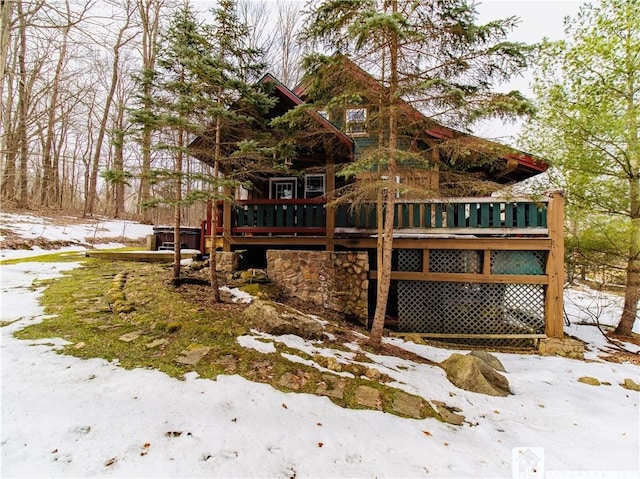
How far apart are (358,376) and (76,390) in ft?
9.97

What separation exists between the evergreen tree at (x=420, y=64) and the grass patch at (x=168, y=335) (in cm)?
203

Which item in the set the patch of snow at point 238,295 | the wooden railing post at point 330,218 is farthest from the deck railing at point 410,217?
the patch of snow at point 238,295

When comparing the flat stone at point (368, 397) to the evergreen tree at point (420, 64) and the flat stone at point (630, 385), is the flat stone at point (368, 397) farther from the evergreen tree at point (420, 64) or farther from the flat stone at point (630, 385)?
the flat stone at point (630, 385)

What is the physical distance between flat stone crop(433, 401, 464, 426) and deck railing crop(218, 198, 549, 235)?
396 centimetres

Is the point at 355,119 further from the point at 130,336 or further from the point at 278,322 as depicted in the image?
the point at 130,336

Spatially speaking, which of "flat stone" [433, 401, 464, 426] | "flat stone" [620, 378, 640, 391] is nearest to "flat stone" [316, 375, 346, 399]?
"flat stone" [433, 401, 464, 426]

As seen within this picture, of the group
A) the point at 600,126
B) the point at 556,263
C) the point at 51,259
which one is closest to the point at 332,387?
the point at 556,263

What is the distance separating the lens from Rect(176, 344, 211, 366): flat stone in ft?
11.4

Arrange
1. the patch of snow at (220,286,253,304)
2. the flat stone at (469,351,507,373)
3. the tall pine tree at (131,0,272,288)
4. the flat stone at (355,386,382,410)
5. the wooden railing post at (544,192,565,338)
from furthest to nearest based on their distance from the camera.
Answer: the wooden railing post at (544,192,565,338)
the patch of snow at (220,286,253,304)
the flat stone at (469,351,507,373)
the tall pine tree at (131,0,272,288)
the flat stone at (355,386,382,410)

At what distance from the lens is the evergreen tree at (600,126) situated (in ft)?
22.3

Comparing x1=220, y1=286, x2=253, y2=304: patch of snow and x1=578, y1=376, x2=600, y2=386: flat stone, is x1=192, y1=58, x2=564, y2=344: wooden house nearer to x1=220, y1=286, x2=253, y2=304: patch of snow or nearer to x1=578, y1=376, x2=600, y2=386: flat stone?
x1=220, y1=286, x2=253, y2=304: patch of snow

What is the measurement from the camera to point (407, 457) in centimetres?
260

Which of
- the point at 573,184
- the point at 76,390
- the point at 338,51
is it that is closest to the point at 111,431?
the point at 76,390

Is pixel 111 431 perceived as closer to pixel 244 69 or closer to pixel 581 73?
pixel 244 69
